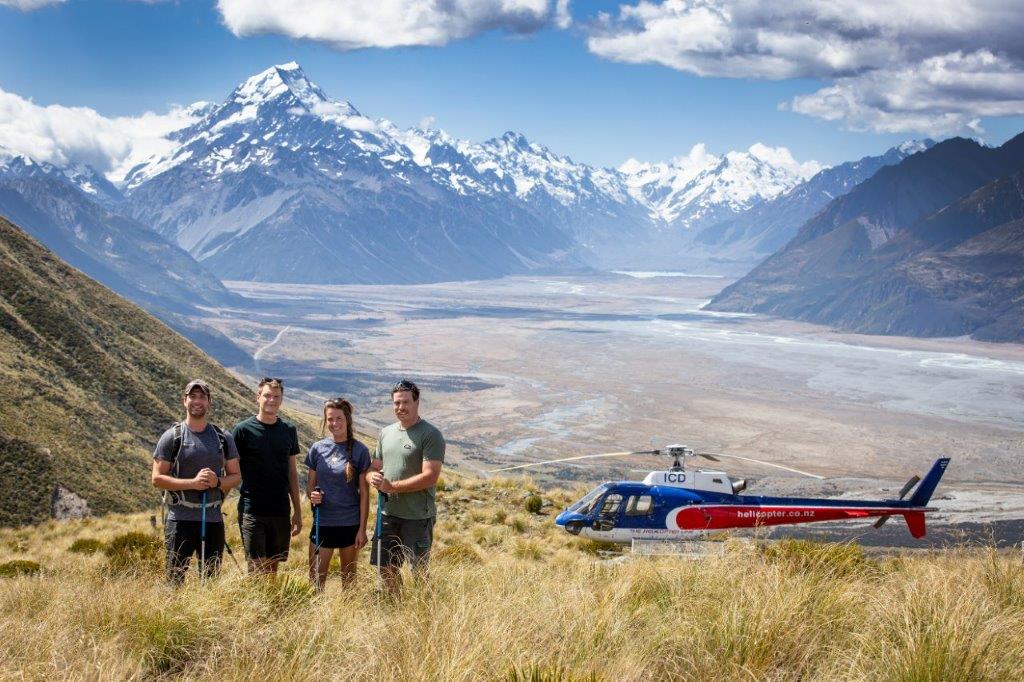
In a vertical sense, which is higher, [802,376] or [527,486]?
[527,486]

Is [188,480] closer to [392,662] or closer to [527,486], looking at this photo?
[392,662]

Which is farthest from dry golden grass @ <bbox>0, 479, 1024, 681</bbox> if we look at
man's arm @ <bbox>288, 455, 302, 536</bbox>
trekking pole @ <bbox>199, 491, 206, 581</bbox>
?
man's arm @ <bbox>288, 455, 302, 536</bbox>

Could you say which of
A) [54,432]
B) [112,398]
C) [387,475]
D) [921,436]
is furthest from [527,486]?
[921,436]

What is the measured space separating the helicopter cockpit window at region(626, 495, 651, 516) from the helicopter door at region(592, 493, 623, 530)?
0.18 metres

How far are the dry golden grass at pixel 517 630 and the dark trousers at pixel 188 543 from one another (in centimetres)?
80

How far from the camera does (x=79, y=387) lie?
49.5 meters

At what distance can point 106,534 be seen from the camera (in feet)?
59.5

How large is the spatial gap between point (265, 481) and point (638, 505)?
10295 millimetres

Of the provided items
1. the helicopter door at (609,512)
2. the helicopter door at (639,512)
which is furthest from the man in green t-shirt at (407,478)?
the helicopter door at (639,512)

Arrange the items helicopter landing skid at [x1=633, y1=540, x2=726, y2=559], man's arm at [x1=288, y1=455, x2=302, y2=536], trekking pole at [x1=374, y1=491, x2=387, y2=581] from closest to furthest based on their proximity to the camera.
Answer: trekking pole at [x1=374, y1=491, x2=387, y2=581], man's arm at [x1=288, y1=455, x2=302, y2=536], helicopter landing skid at [x1=633, y1=540, x2=726, y2=559]

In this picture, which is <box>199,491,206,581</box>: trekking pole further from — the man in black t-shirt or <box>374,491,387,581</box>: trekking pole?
<box>374,491,387,581</box>: trekking pole

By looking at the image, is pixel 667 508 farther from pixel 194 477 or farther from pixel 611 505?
pixel 194 477

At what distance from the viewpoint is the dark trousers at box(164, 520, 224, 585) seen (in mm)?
7902

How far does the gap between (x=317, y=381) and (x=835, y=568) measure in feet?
629
